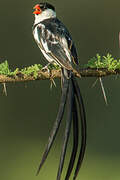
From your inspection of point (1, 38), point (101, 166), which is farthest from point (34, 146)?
point (1, 38)

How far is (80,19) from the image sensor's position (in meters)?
3.88

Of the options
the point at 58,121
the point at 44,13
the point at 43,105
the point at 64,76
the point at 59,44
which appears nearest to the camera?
the point at 58,121

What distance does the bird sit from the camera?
1.49 meters

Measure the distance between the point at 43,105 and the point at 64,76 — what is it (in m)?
2.03

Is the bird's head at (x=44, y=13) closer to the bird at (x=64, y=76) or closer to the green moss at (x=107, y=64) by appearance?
the bird at (x=64, y=76)

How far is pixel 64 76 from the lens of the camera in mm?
1640

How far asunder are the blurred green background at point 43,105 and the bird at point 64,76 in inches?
61.9

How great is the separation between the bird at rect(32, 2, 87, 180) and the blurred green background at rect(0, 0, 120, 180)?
157 centimetres

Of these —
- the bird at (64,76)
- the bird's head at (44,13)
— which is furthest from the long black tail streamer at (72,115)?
the bird's head at (44,13)

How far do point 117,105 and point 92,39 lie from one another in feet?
1.92

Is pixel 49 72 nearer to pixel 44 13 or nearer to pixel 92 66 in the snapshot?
pixel 92 66

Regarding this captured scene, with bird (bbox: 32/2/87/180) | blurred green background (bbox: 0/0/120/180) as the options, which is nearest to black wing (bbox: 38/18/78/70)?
bird (bbox: 32/2/87/180)

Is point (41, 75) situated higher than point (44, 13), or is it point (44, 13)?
point (44, 13)

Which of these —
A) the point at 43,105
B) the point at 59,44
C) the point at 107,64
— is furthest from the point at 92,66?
the point at 43,105
